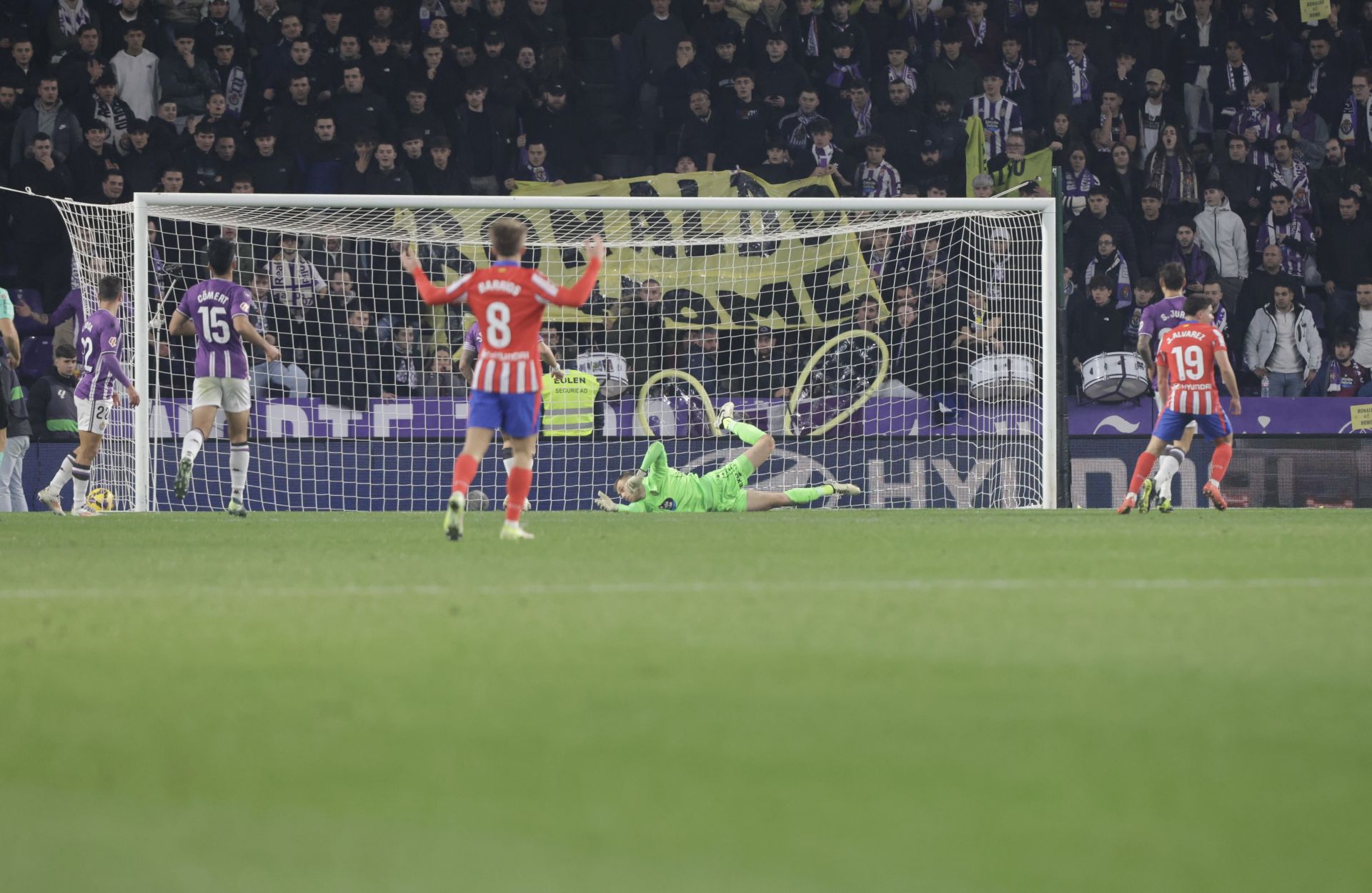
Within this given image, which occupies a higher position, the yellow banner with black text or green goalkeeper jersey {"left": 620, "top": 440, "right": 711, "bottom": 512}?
the yellow banner with black text

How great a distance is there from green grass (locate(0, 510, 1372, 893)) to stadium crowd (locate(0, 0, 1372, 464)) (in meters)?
9.55

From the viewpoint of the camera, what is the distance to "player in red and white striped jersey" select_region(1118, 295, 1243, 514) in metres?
11.7

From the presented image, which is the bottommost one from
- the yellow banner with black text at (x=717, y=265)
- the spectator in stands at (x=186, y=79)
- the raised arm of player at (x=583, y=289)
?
the raised arm of player at (x=583, y=289)

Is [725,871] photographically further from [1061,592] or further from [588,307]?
[588,307]

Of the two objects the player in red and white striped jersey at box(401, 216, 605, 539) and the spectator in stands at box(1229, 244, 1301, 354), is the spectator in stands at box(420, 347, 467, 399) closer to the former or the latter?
the player in red and white striped jersey at box(401, 216, 605, 539)

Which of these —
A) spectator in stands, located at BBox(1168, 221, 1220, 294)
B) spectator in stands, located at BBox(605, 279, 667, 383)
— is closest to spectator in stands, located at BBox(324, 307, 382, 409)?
spectator in stands, located at BBox(605, 279, 667, 383)

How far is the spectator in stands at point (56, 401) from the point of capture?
14.6m

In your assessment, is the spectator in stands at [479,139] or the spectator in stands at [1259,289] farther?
the spectator in stands at [479,139]

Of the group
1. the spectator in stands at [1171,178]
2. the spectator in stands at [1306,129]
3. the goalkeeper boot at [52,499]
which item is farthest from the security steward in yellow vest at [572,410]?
the spectator in stands at [1306,129]

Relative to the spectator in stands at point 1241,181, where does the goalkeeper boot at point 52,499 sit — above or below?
Result: below

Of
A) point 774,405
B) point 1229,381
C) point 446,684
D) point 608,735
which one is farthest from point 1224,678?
point 774,405

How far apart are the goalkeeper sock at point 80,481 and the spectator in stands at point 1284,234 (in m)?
12.1

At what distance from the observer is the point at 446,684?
3680 mm

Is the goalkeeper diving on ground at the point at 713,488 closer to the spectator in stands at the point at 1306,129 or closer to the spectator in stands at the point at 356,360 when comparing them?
the spectator in stands at the point at 356,360
